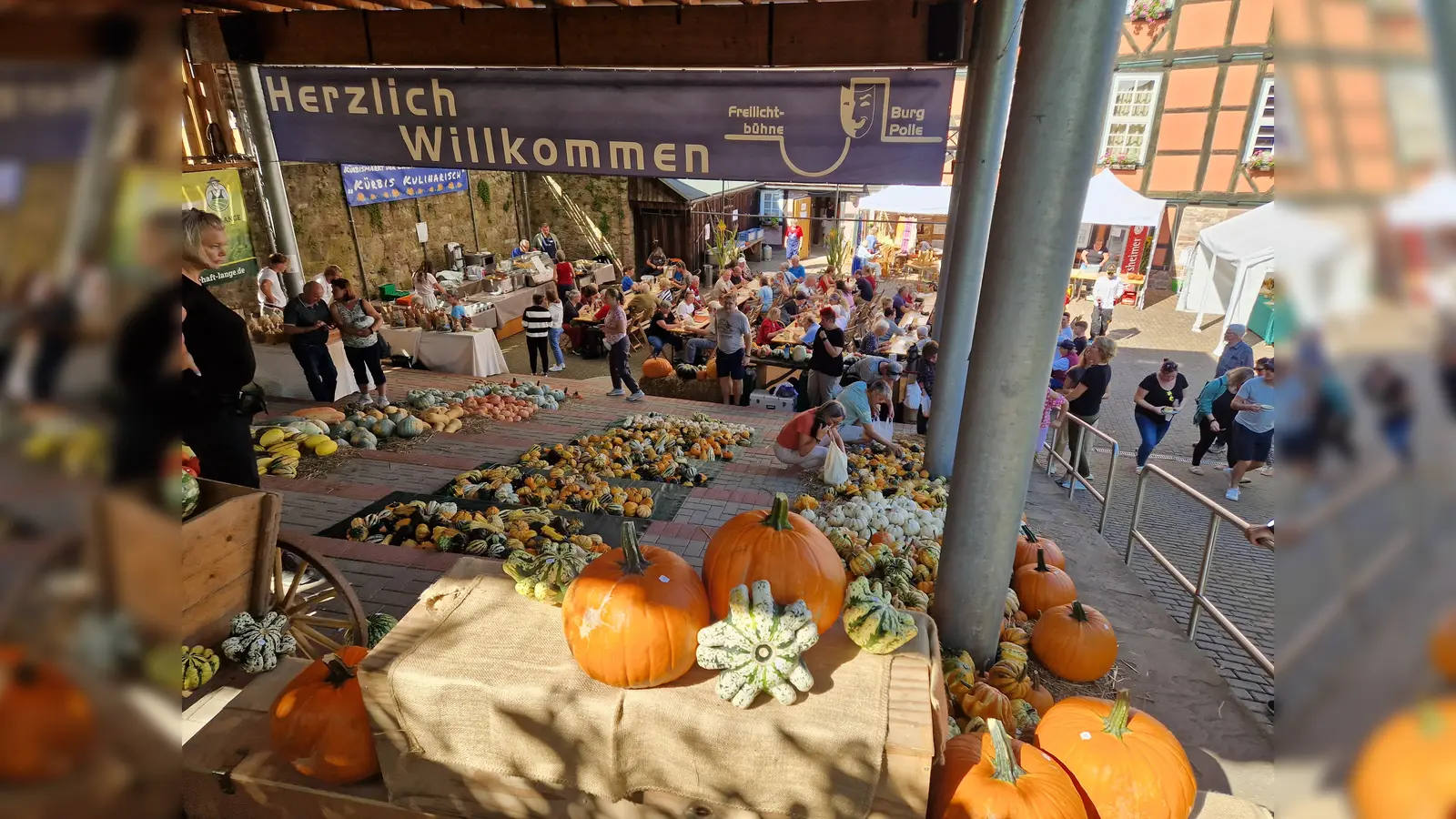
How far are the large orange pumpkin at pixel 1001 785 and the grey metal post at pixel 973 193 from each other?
137 inches

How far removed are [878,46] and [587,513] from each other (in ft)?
13.7

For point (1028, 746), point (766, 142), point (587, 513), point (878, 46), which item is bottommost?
point (587, 513)

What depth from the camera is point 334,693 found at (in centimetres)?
249

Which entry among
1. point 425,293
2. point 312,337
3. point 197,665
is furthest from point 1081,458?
point 425,293

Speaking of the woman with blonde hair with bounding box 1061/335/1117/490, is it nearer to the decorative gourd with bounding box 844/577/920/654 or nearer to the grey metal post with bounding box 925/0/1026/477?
the grey metal post with bounding box 925/0/1026/477

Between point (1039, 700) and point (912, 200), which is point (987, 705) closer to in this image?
point (1039, 700)

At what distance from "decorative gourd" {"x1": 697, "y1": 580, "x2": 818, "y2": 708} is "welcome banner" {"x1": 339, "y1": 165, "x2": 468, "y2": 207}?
465 inches

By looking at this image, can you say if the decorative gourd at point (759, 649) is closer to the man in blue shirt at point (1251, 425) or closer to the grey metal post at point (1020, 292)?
the grey metal post at point (1020, 292)

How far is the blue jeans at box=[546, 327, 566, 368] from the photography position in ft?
38.6

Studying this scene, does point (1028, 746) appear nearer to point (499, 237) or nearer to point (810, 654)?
point (810, 654)

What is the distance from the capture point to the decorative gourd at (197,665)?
121 inches

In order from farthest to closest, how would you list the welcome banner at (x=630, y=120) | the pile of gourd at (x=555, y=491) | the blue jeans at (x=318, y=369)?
the blue jeans at (x=318, y=369)
the welcome banner at (x=630, y=120)
the pile of gourd at (x=555, y=491)
